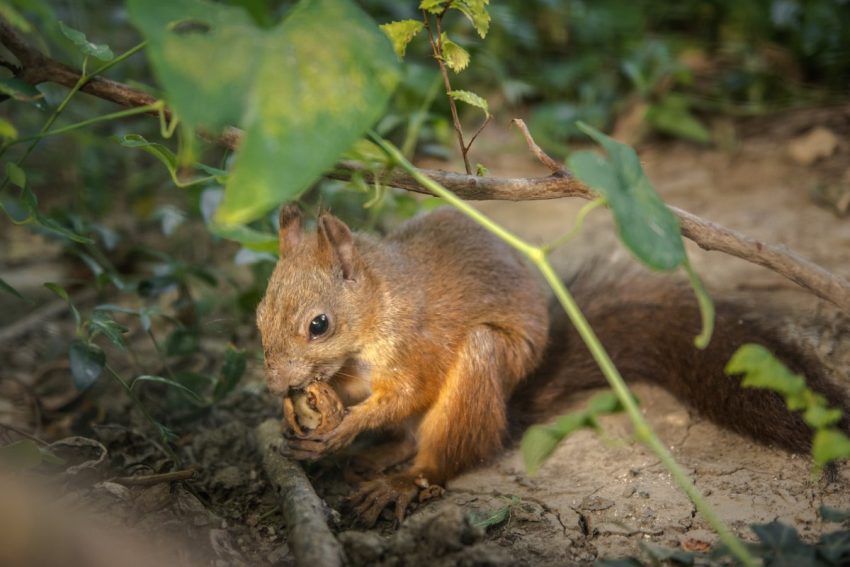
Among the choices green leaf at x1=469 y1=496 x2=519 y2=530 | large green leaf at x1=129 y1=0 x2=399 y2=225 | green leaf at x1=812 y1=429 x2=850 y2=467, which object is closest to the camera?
large green leaf at x1=129 y1=0 x2=399 y2=225

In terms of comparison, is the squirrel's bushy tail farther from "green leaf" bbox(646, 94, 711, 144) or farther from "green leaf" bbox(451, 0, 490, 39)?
"green leaf" bbox(646, 94, 711, 144)

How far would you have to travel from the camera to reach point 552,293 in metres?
3.58

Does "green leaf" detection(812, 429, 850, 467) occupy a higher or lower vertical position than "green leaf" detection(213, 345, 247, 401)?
higher

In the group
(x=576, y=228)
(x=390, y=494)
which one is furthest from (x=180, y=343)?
(x=576, y=228)

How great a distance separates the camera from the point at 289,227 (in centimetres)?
289

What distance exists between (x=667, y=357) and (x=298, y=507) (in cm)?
157

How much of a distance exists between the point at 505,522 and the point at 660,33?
14.5 ft

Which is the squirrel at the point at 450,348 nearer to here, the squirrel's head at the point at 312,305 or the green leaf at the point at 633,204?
the squirrel's head at the point at 312,305

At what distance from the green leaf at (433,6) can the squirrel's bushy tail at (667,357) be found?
4.74 feet

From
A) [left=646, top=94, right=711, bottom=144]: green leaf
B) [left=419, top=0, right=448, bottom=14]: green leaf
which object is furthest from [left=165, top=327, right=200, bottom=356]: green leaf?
[left=646, top=94, right=711, bottom=144]: green leaf

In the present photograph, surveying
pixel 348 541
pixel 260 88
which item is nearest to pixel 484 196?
pixel 260 88

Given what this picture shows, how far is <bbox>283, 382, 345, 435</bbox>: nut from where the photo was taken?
2.79m

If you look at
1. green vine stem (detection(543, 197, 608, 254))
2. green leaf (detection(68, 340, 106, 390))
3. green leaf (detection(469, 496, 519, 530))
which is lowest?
green leaf (detection(469, 496, 519, 530))

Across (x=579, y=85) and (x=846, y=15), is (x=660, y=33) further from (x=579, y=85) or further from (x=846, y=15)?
(x=846, y=15)
